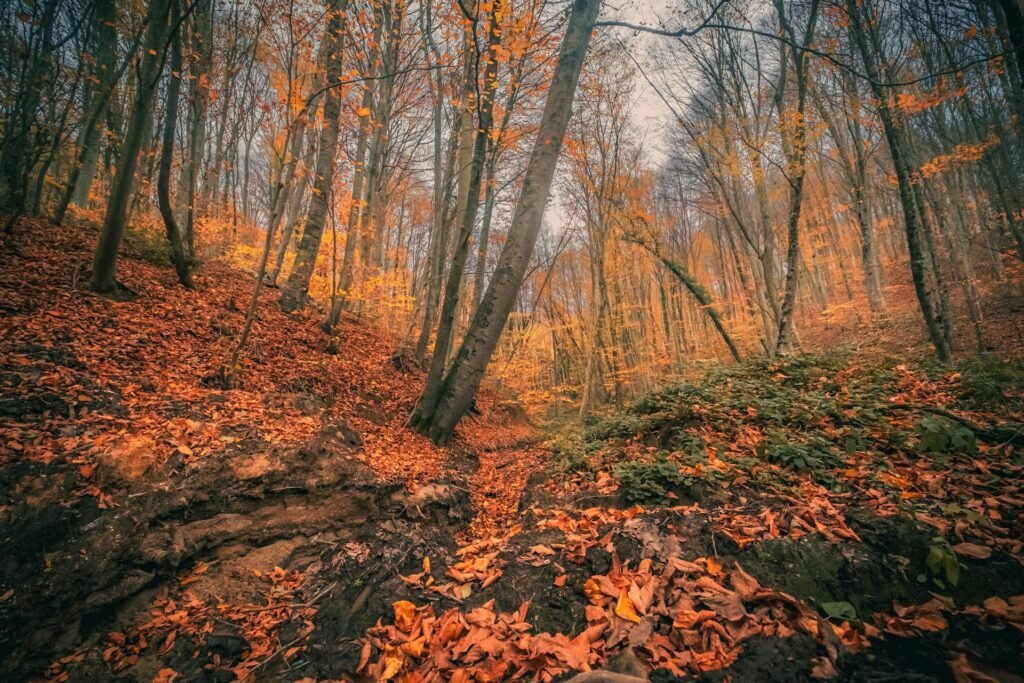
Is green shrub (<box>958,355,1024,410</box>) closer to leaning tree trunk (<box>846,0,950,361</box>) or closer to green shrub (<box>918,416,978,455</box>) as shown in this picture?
green shrub (<box>918,416,978,455</box>)

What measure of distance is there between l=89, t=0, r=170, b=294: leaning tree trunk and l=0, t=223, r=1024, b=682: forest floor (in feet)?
1.28

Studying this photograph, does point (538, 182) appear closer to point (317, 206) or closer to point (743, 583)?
point (743, 583)

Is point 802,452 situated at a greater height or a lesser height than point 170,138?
lesser

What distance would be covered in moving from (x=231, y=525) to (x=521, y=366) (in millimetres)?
12866

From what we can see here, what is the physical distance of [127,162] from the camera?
508 centimetres

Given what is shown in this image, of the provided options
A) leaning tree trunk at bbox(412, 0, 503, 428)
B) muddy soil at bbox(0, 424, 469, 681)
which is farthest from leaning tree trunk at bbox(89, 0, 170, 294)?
leaning tree trunk at bbox(412, 0, 503, 428)

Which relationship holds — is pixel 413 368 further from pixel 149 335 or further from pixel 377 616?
pixel 377 616

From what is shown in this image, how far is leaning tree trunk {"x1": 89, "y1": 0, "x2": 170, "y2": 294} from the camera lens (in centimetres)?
502

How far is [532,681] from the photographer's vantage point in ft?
5.28

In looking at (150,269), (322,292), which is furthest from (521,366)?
(150,269)

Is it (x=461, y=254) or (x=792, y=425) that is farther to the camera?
(x=461, y=254)

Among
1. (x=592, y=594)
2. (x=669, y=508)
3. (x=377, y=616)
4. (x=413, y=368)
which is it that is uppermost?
(x=413, y=368)

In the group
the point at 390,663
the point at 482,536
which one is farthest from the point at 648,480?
A: the point at 390,663

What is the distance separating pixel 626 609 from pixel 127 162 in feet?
25.7
